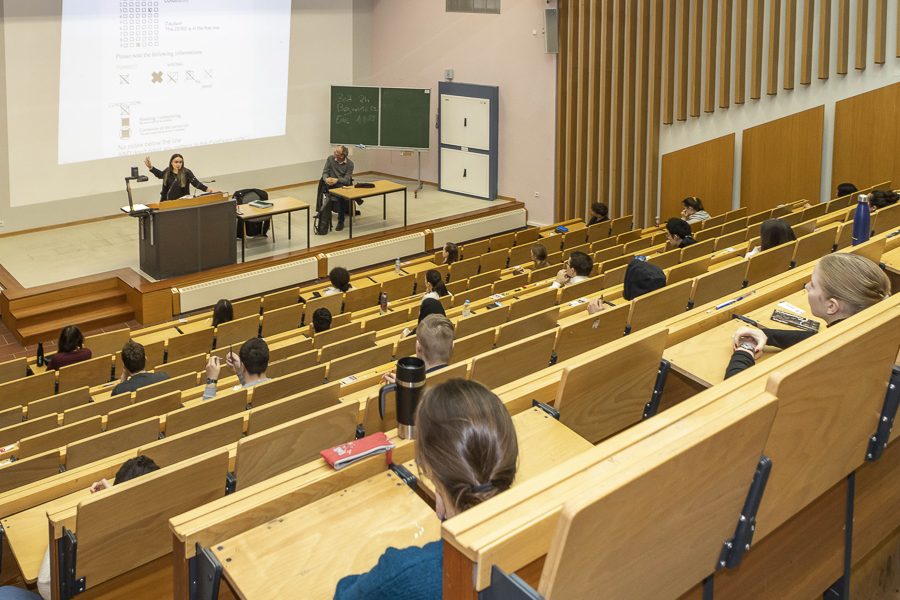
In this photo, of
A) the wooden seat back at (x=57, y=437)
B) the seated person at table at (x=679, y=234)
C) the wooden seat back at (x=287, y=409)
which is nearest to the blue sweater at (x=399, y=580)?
the wooden seat back at (x=287, y=409)

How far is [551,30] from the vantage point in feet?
35.5

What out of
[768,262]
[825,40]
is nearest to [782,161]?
[825,40]

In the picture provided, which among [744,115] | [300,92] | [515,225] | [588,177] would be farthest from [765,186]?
[300,92]

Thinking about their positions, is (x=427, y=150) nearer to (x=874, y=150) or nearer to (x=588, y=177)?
(x=588, y=177)

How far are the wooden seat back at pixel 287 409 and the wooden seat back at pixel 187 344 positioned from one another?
3.08 m

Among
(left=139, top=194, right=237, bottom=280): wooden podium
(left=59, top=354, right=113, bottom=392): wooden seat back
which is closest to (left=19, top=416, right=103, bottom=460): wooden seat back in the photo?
(left=59, top=354, right=113, bottom=392): wooden seat back

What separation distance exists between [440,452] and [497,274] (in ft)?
19.9

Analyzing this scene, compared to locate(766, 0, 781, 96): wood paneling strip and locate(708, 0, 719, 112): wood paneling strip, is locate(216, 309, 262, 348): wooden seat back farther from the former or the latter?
locate(766, 0, 781, 96): wood paneling strip

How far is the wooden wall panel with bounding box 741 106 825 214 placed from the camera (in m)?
8.98

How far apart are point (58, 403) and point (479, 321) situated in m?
2.90

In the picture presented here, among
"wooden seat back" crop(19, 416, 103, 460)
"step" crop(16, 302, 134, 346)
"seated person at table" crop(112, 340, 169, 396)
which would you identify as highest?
"seated person at table" crop(112, 340, 169, 396)

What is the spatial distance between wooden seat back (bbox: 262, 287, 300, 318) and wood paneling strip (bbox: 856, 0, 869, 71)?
634cm

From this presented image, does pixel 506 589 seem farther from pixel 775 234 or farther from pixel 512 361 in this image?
pixel 775 234

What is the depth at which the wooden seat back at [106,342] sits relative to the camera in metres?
6.78
